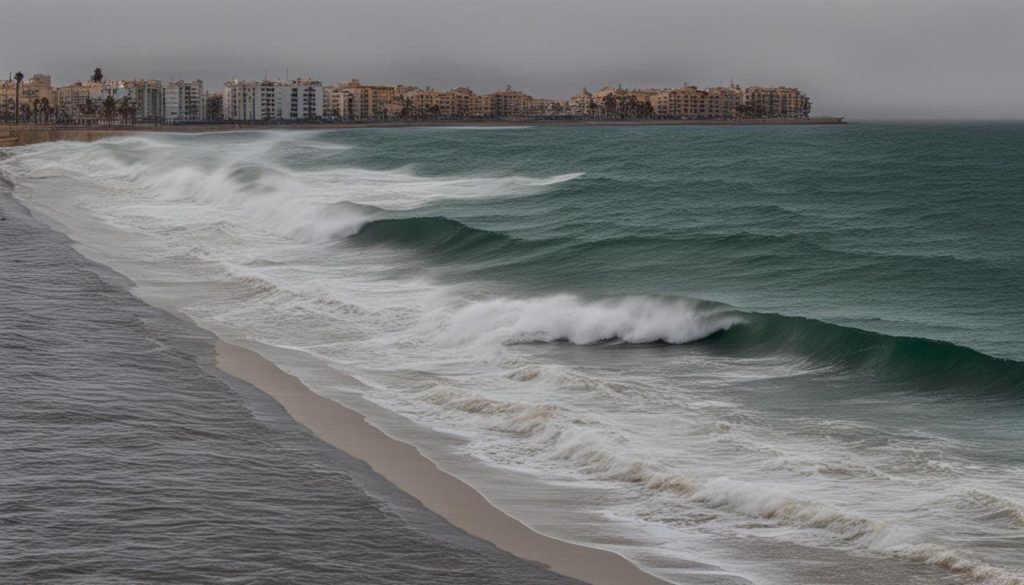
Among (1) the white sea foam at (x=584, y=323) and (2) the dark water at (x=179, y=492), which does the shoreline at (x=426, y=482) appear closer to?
(2) the dark water at (x=179, y=492)

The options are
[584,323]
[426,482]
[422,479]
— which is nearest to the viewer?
[426,482]

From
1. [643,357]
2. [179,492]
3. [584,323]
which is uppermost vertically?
[179,492]

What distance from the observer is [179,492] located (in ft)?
41.1

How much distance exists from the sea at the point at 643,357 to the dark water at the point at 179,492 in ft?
0.32

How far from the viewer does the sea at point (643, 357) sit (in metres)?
12.6

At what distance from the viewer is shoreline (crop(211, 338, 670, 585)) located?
1148cm

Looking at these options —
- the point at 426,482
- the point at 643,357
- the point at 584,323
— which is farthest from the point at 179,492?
the point at 584,323

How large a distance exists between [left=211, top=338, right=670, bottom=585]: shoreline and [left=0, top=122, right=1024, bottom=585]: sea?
0.83 ft

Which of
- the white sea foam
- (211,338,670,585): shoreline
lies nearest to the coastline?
(211,338,670,585): shoreline

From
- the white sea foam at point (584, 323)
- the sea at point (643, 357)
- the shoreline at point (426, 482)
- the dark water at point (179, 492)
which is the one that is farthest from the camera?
the white sea foam at point (584, 323)

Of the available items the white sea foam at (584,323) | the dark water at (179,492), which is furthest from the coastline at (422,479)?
the white sea foam at (584,323)

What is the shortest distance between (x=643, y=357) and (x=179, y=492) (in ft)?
33.2

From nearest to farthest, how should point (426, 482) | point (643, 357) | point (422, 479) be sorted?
point (426, 482) < point (422, 479) < point (643, 357)

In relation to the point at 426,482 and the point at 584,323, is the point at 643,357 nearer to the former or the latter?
the point at 584,323
